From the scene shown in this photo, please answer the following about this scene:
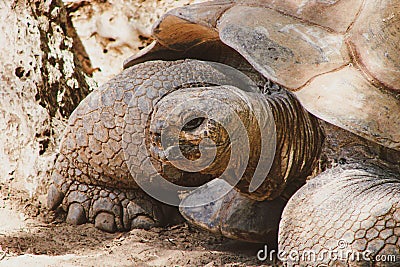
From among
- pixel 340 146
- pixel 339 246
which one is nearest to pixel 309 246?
pixel 339 246

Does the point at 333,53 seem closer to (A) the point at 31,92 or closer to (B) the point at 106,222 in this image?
(B) the point at 106,222

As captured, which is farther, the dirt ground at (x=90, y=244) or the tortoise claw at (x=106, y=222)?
the tortoise claw at (x=106, y=222)

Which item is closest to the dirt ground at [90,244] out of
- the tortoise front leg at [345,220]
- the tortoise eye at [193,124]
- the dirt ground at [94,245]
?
the dirt ground at [94,245]

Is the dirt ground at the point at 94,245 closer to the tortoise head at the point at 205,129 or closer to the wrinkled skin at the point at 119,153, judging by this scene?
the wrinkled skin at the point at 119,153

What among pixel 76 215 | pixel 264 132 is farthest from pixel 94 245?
pixel 264 132

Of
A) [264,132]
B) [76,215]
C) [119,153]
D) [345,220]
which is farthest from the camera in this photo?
[76,215]

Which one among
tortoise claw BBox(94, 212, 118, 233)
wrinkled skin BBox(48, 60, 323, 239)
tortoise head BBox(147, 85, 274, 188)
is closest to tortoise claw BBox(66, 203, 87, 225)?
wrinkled skin BBox(48, 60, 323, 239)
